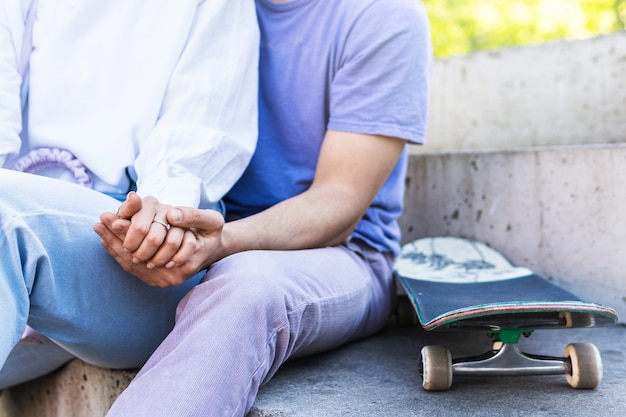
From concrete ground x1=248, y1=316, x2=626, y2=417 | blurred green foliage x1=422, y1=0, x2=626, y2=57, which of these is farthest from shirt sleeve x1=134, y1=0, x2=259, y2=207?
blurred green foliage x1=422, y1=0, x2=626, y2=57

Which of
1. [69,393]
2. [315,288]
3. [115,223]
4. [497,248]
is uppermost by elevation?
[115,223]

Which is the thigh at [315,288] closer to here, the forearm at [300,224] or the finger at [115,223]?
the forearm at [300,224]

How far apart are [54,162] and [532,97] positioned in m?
1.86

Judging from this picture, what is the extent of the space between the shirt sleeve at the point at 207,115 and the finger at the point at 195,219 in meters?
0.11

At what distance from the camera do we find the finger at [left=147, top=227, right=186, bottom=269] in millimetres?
1298

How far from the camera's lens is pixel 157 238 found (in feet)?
4.17

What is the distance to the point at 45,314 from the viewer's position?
1.31m

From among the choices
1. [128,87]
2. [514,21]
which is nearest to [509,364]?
[128,87]

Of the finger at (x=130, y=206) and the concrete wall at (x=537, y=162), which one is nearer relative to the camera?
the finger at (x=130, y=206)

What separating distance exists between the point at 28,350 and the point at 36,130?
551 mm

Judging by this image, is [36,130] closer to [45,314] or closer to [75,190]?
[75,190]

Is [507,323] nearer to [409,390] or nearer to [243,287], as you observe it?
[409,390]

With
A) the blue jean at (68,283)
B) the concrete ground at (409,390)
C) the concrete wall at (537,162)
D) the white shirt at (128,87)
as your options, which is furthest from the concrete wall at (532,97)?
the blue jean at (68,283)

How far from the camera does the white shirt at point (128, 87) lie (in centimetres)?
159
